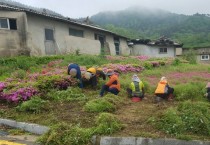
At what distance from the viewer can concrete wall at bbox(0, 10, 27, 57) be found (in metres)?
20.2

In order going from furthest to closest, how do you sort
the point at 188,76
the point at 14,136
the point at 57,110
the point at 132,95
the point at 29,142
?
the point at 188,76, the point at 132,95, the point at 57,110, the point at 14,136, the point at 29,142

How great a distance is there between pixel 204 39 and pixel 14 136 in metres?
44.6

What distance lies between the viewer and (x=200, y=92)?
12.0 metres

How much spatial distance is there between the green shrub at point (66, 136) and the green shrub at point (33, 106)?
83.3 inches

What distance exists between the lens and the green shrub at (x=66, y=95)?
10992 millimetres

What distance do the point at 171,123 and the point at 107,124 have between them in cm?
155

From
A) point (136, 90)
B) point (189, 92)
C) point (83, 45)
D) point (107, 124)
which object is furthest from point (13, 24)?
point (107, 124)

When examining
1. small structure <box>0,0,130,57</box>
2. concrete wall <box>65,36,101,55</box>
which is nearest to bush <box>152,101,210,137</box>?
small structure <box>0,0,130,57</box>

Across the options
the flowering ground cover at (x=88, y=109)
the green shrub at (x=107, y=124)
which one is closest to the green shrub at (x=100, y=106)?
the flowering ground cover at (x=88, y=109)

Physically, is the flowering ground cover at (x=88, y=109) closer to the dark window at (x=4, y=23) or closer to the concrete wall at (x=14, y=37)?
the concrete wall at (x=14, y=37)

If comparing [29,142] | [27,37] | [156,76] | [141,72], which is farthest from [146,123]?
[27,37]

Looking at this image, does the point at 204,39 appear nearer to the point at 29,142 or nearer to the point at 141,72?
the point at 141,72

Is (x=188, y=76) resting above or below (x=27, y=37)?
below

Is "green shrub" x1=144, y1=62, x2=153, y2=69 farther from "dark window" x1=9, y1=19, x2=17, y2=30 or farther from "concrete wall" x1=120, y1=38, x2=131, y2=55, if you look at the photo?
"concrete wall" x1=120, y1=38, x2=131, y2=55
